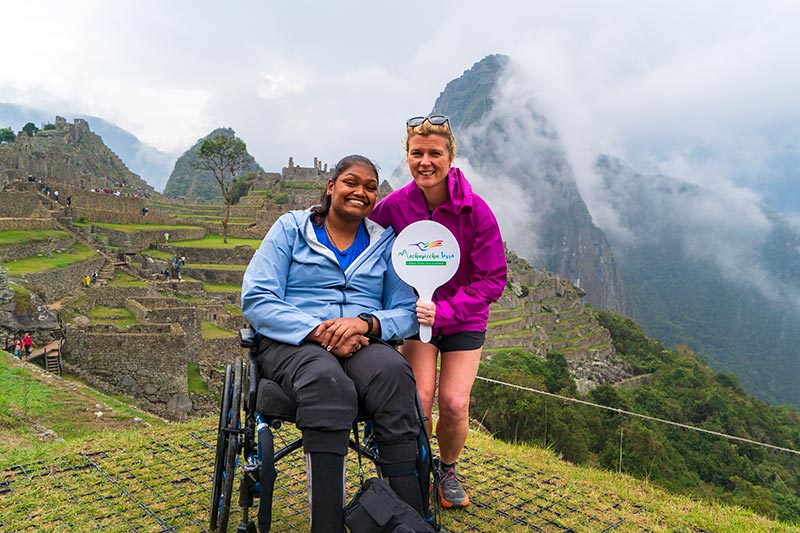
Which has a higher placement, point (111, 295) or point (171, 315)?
point (111, 295)

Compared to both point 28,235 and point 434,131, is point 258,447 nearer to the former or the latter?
point 434,131

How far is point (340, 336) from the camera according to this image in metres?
1.98

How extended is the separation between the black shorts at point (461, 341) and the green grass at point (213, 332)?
10.1m

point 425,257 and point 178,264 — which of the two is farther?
point 178,264

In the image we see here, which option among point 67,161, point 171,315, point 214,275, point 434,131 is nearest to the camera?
point 434,131

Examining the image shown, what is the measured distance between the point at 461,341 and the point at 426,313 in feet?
1.23

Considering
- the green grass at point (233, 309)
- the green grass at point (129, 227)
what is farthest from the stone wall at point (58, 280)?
the green grass at point (129, 227)

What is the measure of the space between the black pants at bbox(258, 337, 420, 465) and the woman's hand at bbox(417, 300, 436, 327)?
26 cm

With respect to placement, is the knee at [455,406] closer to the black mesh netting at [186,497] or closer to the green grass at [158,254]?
the black mesh netting at [186,497]

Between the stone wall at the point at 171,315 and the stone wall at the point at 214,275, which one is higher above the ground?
the stone wall at the point at 214,275

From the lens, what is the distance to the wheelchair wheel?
1.96 metres

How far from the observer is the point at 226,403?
7.14 feet

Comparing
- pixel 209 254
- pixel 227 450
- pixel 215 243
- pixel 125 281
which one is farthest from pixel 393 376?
pixel 215 243

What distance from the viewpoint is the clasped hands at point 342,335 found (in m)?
1.98
